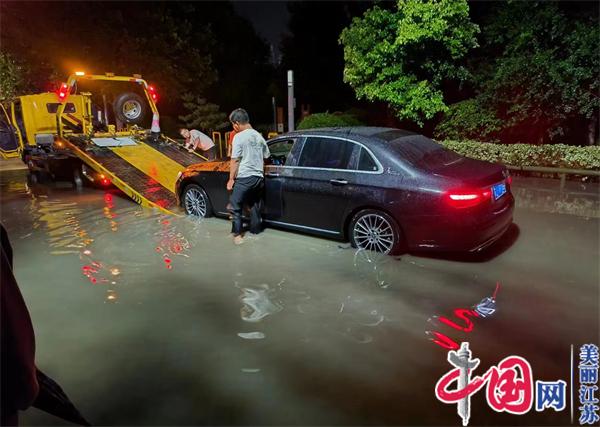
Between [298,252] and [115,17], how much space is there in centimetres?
1599

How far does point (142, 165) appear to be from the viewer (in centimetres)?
991

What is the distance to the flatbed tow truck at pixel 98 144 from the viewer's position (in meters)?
9.19

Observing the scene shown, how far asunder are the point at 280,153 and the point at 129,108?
21.6 ft

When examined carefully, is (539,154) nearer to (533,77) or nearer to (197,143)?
(533,77)

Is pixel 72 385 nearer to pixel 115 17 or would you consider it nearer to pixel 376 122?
pixel 376 122

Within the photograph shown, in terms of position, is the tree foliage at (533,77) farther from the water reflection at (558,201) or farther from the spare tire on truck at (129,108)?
the spare tire on truck at (129,108)

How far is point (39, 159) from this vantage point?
39.4ft

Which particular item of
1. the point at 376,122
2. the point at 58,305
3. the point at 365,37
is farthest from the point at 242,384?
the point at 376,122

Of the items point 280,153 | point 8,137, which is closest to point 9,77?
point 8,137

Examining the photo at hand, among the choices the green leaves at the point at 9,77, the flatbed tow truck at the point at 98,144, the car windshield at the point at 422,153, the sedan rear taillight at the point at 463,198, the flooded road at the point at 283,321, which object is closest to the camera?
the flooded road at the point at 283,321

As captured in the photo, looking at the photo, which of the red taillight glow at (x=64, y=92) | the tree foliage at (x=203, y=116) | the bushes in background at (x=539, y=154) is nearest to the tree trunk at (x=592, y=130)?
the bushes in background at (x=539, y=154)

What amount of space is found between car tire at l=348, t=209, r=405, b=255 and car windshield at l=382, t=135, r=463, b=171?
707mm

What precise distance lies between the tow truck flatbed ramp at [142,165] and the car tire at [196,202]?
0.51 metres

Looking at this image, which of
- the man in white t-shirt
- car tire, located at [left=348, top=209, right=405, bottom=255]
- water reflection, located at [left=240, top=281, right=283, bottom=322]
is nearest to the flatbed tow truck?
the man in white t-shirt
